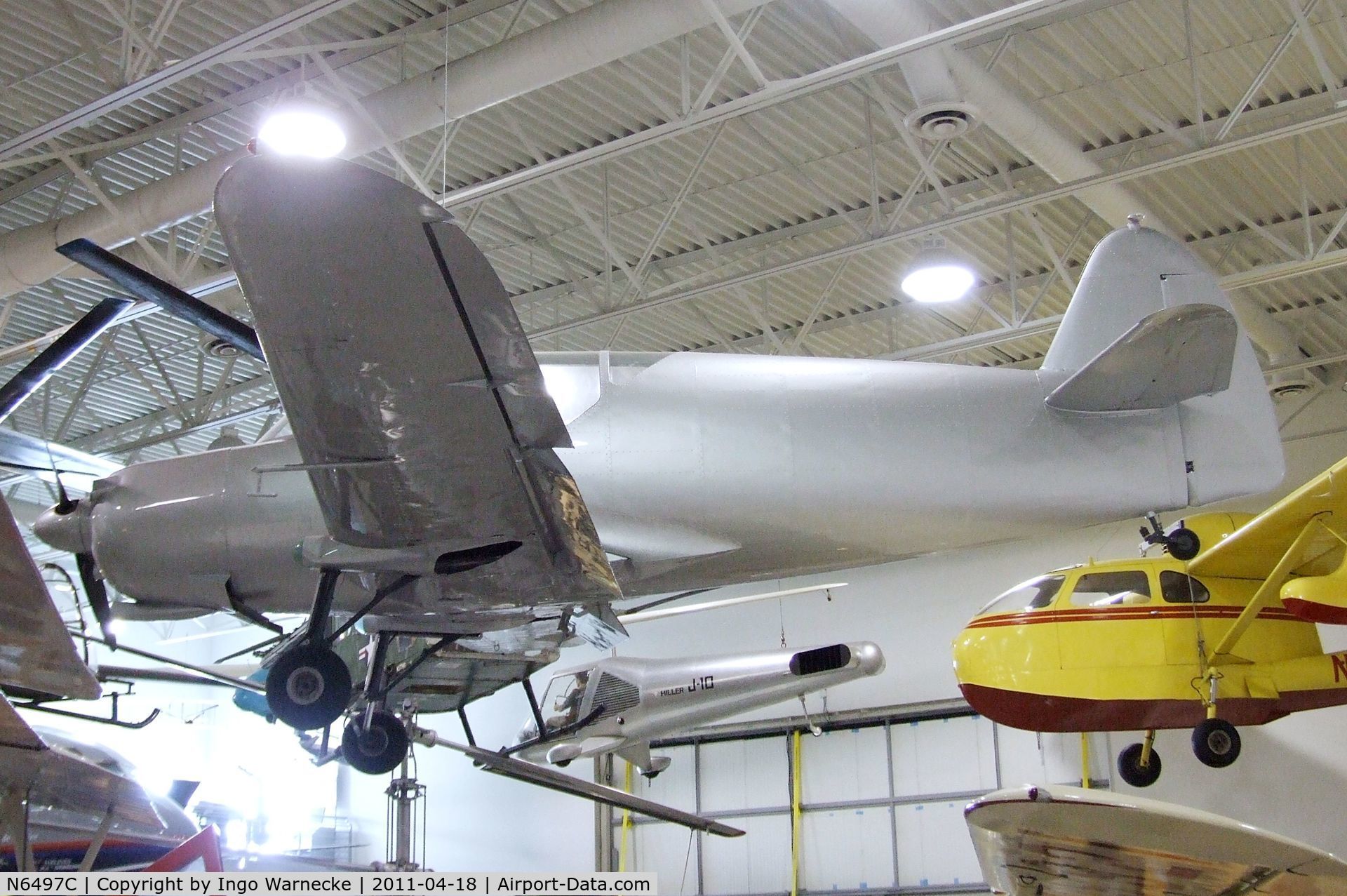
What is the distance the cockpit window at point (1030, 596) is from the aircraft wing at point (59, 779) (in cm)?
709

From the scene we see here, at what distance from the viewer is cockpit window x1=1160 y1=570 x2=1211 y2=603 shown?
35.4ft

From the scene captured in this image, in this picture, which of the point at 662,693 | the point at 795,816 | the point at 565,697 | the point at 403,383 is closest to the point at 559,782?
the point at 662,693

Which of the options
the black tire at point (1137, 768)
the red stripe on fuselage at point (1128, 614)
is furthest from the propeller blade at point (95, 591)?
the black tire at point (1137, 768)

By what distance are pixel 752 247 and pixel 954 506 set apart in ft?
26.2

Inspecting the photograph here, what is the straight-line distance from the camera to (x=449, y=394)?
5.90m

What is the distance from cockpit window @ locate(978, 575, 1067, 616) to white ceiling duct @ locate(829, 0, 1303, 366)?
313cm

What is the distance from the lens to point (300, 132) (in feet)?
33.1

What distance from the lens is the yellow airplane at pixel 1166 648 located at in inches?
414

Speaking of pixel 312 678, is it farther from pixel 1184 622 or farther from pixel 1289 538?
pixel 1289 538

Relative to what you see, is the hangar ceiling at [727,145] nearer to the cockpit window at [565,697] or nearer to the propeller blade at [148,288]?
the propeller blade at [148,288]

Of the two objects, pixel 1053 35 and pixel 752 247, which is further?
pixel 752 247

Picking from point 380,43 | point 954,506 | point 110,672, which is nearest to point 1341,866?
point 954,506

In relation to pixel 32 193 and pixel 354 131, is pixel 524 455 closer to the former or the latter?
pixel 354 131

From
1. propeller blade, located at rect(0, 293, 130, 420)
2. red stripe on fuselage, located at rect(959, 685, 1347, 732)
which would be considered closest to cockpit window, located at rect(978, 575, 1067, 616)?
red stripe on fuselage, located at rect(959, 685, 1347, 732)
